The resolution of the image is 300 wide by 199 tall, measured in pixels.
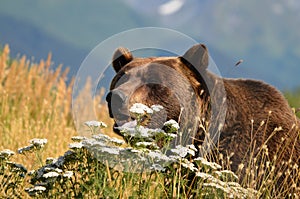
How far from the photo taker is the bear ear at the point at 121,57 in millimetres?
5711

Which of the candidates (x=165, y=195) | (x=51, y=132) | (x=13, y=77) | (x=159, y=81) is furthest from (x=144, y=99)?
(x=13, y=77)

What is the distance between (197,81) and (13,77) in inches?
204

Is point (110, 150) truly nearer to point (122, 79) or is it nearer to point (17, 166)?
point (17, 166)

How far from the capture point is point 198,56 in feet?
17.1

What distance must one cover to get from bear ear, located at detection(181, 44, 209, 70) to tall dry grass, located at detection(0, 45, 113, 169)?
110 inches

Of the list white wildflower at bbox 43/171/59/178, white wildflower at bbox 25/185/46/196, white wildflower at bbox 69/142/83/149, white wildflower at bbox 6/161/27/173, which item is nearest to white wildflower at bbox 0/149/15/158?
white wildflower at bbox 6/161/27/173

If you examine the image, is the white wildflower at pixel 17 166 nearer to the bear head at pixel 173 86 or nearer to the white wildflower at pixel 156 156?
the white wildflower at pixel 156 156

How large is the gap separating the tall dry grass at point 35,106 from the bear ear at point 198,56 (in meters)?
2.79

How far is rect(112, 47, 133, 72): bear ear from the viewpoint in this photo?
571 centimetres

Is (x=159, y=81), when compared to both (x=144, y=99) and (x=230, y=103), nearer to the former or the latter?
(x=144, y=99)

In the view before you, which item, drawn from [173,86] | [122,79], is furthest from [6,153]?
[173,86]

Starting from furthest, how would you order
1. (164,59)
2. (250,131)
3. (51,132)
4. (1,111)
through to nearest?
(1,111), (51,132), (164,59), (250,131)

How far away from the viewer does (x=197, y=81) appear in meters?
5.35

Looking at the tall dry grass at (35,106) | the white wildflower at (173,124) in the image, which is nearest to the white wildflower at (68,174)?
the white wildflower at (173,124)
